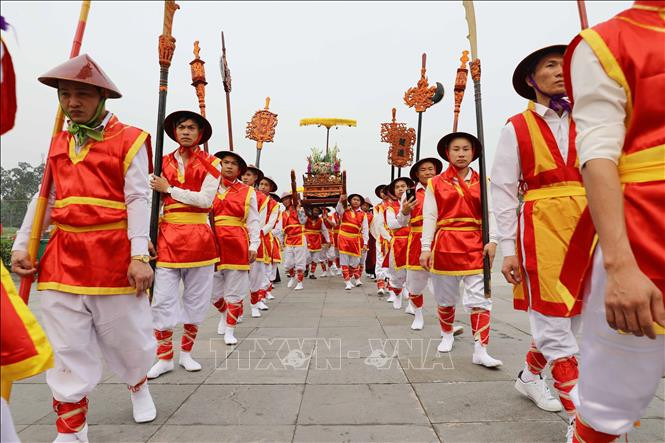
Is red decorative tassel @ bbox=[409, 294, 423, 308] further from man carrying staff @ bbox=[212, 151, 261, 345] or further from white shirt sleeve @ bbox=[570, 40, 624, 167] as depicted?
white shirt sleeve @ bbox=[570, 40, 624, 167]

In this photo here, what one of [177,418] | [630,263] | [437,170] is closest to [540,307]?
[630,263]

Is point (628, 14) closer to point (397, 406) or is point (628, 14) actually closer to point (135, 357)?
point (397, 406)

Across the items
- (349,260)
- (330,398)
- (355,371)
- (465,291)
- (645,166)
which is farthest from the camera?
(349,260)

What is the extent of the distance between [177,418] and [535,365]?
7.94 ft

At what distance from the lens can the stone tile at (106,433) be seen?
7.96ft

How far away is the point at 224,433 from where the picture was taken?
2.45 m

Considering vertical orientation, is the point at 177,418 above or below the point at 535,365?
below

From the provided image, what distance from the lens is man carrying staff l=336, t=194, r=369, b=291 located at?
10602mm

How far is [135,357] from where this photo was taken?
8.46 feet

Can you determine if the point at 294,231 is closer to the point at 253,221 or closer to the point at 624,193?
the point at 253,221

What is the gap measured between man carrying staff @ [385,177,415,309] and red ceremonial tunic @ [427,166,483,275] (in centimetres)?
229

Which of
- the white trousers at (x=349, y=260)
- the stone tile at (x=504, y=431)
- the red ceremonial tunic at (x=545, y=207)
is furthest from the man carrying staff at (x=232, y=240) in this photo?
the white trousers at (x=349, y=260)

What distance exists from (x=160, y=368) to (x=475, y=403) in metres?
2.63

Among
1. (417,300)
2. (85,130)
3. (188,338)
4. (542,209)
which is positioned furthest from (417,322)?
(85,130)
